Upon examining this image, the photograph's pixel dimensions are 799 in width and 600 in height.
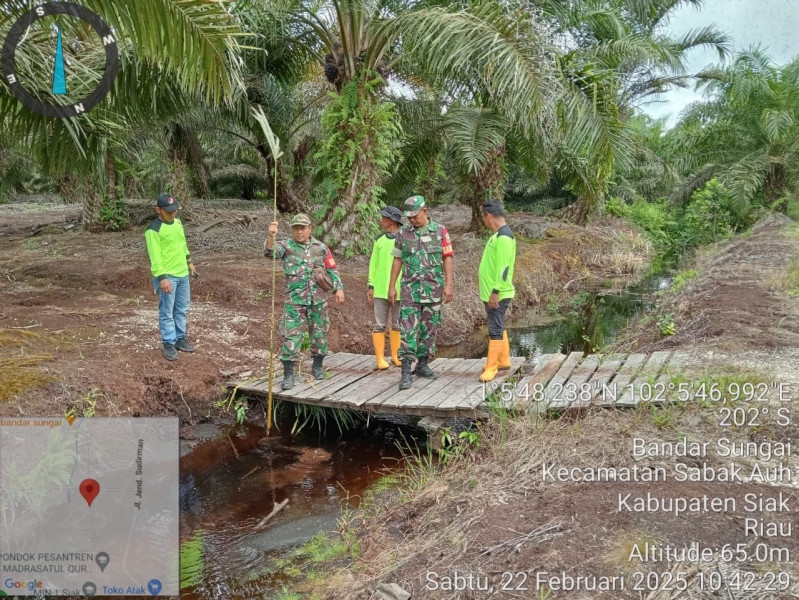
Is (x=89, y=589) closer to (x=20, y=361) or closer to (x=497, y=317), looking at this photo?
(x=20, y=361)

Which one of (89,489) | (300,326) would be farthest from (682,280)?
(89,489)

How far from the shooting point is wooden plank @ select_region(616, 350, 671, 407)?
4953mm

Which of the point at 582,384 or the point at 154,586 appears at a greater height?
the point at 582,384

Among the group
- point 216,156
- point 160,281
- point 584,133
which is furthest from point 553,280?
point 216,156

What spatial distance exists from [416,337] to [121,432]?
2699 mm

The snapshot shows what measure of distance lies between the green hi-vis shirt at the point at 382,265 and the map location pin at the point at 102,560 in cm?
346

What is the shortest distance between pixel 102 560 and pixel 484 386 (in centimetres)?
338

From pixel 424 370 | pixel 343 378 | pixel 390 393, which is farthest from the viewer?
pixel 343 378

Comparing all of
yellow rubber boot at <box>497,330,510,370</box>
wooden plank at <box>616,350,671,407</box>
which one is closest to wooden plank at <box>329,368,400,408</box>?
yellow rubber boot at <box>497,330,510,370</box>

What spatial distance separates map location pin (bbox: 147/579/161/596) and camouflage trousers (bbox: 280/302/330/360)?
2592 mm

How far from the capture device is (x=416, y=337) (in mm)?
5996

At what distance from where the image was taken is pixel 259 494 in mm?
5172

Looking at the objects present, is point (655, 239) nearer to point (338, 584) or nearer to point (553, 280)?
point (553, 280)

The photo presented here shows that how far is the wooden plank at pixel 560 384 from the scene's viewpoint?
5191mm
